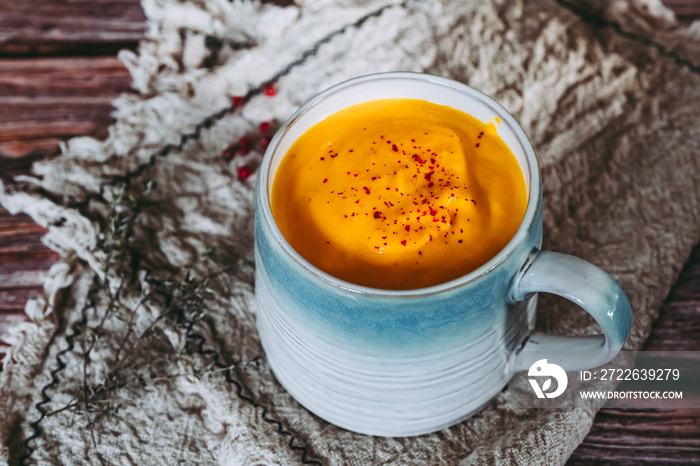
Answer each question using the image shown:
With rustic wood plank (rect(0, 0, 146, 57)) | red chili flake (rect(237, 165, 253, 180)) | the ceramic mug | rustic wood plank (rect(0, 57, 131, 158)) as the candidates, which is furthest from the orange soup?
rustic wood plank (rect(0, 0, 146, 57))

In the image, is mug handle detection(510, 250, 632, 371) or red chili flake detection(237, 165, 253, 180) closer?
→ mug handle detection(510, 250, 632, 371)

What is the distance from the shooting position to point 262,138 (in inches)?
48.4

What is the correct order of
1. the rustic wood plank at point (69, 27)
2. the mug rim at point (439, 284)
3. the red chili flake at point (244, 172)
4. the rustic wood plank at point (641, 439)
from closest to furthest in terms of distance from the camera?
1. the mug rim at point (439, 284)
2. the rustic wood plank at point (641, 439)
3. the red chili flake at point (244, 172)
4. the rustic wood plank at point (69, 27)

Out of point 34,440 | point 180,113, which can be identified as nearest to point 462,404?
point 34,440

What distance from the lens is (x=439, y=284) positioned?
749mm

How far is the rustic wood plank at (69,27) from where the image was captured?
4.55 feet

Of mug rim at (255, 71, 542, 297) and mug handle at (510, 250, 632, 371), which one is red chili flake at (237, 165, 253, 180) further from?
mug handle at (510, 250, 632, 371)

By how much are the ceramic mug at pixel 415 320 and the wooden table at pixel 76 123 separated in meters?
0.18

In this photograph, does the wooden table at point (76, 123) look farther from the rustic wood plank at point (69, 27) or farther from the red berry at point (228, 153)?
the red berry at point (228, 153)

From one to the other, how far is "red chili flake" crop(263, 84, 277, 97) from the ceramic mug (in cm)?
36

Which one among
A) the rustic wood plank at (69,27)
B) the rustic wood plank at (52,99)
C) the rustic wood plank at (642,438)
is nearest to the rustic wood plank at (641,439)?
the rustic wood plank at (642,438)

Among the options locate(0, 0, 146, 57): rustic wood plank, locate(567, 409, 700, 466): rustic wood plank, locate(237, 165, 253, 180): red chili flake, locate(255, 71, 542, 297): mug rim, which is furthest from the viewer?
locate(0, 0, 146, 57): rustic wood plank

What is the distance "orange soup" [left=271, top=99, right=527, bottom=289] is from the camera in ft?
2.55

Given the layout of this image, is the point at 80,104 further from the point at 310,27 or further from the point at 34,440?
the point at 34,440
